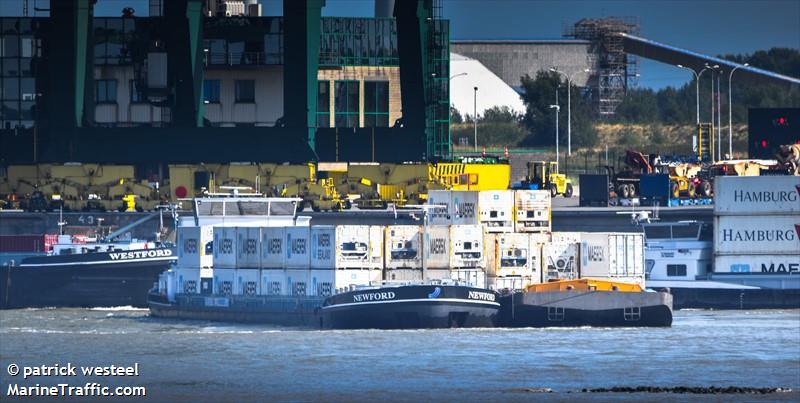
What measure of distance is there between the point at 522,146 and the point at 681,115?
61.5 ft

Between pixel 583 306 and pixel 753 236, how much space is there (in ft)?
49.1

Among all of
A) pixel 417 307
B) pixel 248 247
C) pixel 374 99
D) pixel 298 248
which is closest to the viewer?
pixel 417 307

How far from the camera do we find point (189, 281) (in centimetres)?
8088

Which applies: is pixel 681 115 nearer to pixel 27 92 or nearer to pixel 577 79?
pixel 577 79

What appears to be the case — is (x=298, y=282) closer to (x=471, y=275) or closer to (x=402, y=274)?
(x=402, y=274)

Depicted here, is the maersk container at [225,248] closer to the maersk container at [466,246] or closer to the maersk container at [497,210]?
the maersk container at [466,246]

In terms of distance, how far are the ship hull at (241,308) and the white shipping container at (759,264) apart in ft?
64.5

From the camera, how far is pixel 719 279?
270ft

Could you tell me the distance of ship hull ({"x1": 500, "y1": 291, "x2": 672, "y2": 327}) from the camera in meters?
70.9

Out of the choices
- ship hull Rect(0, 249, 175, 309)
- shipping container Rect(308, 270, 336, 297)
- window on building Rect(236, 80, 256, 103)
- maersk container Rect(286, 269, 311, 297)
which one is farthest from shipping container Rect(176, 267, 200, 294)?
window on building Rect(236, 80, 256, 103)

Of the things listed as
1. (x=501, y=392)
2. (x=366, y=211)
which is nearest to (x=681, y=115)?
(x=366, y=211)

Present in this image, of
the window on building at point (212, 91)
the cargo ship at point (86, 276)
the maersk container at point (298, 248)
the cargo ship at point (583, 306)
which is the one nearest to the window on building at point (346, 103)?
the window on building at point (212, 91)

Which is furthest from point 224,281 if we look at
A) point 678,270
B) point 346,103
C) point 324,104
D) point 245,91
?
point 346,103

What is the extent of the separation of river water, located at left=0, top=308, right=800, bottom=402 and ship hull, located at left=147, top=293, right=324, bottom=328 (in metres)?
0.92
